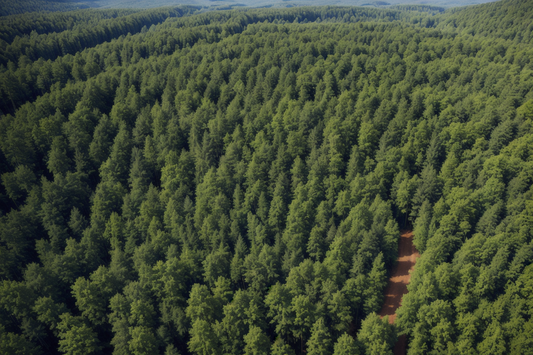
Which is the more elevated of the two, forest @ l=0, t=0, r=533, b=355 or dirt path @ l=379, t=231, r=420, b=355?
forest @ l=0, t=0, r=533, b=355

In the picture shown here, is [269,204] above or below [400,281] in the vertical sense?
above

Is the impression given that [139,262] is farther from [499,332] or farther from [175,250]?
[499,332]

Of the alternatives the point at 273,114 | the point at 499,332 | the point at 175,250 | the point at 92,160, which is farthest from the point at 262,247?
the point at 92,160

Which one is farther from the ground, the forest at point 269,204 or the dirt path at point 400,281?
the forest at point 269,204

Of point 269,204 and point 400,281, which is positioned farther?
point 269,204
